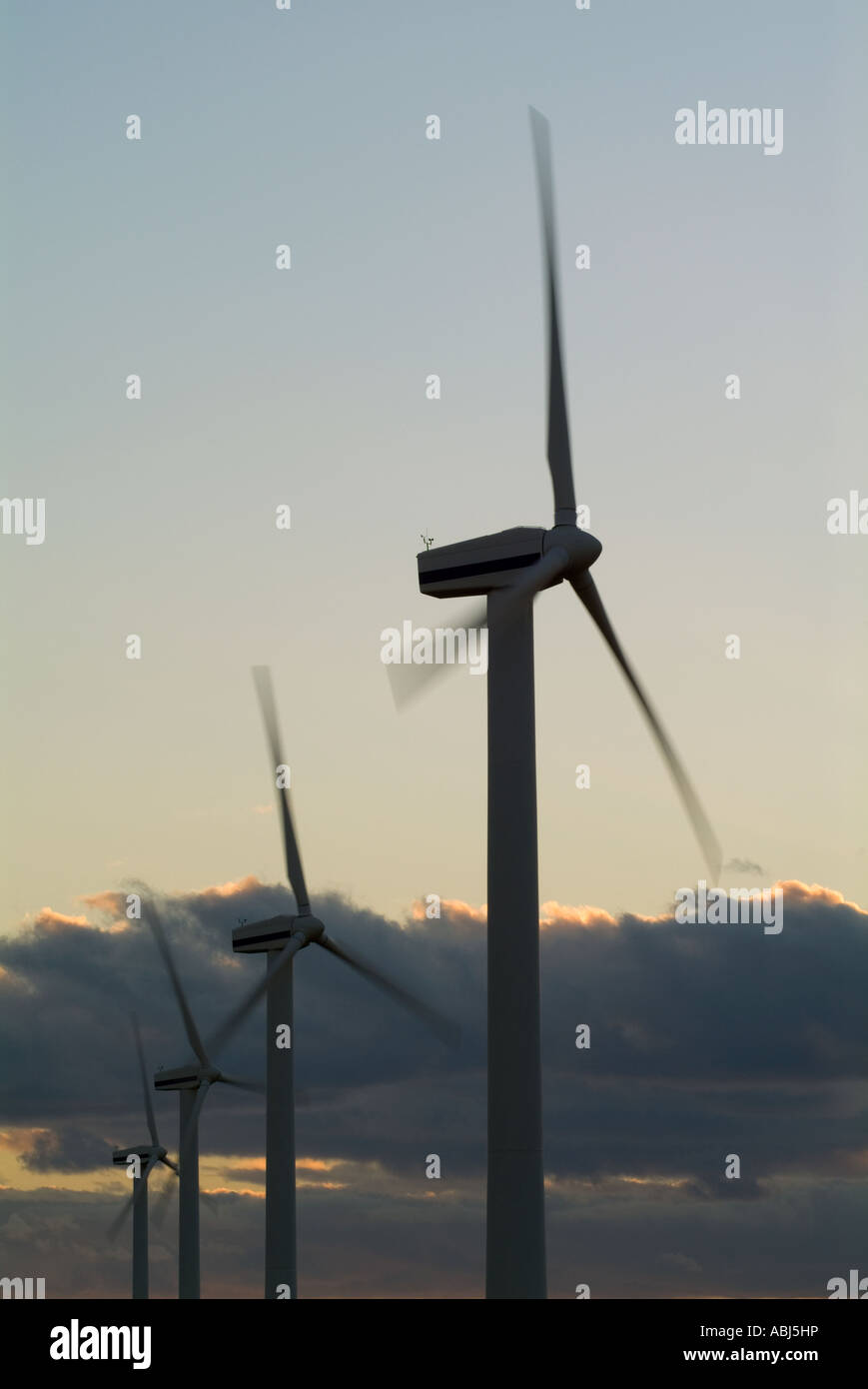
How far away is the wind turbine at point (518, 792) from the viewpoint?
4553 cm

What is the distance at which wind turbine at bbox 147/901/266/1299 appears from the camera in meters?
97.7

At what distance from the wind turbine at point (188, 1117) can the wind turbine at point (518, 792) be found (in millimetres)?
47471

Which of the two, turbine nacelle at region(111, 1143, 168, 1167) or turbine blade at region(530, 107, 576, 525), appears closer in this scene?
turbine blade at region(530, 107, 576, 525)

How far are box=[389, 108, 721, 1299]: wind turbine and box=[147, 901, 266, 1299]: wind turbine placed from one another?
1869 inches

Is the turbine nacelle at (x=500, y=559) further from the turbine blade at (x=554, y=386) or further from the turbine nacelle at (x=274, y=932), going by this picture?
the turbine nacelle at (x=274, y=932)

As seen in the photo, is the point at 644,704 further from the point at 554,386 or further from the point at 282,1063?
the point at 282,1063

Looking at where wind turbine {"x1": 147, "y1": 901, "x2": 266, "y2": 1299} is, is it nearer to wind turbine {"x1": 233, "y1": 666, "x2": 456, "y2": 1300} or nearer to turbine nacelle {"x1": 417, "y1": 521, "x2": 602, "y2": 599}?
wind turbine {"x1": 233, "y1": 666, "x2": 456, "y2": 1300}

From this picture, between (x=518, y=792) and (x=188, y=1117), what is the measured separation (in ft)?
245

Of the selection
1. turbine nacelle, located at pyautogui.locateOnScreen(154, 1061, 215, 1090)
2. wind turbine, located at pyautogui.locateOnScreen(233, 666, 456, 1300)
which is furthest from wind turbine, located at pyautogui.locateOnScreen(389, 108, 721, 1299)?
turbine nacelle, located at pyautogui.locateOnScreen(154, 1061, 215, 1090)

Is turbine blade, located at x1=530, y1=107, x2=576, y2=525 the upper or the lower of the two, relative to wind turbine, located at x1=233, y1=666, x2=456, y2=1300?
upper

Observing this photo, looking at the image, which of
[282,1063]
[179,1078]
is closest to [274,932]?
[282,1063]

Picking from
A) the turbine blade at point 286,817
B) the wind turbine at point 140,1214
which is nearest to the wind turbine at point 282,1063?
the turbine blade at point 286,817

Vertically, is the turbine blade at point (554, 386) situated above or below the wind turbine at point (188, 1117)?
above

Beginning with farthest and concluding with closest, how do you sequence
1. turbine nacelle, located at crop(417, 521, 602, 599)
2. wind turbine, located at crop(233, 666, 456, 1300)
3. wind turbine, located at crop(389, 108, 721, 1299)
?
wind turbine, located at crop(233, 666, 456, 1300)
turbine nacelle, located at crop(417, 521, 602, 599)
wind turbine, located at crop(389, 108, 721, 1299)
